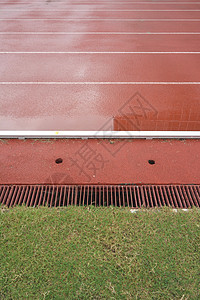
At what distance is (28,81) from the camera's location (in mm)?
6211

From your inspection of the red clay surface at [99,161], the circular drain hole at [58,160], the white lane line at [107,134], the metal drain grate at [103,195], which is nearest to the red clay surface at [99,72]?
the white lane line at [107,134]

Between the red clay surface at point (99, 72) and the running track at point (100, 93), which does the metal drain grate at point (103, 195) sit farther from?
the red clay surface at point (99, 72)

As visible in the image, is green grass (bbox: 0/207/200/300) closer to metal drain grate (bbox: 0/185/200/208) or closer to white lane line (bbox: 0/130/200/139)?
metal drain grate (bbox: 0/185/200/208)

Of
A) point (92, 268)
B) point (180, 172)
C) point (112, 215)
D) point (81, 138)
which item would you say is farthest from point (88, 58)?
point (92, 268)

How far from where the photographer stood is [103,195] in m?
3.29

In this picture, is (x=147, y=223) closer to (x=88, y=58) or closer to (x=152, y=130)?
(x=152, y=130)

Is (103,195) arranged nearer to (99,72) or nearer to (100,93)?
(100,93)

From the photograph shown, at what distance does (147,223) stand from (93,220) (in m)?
0.70

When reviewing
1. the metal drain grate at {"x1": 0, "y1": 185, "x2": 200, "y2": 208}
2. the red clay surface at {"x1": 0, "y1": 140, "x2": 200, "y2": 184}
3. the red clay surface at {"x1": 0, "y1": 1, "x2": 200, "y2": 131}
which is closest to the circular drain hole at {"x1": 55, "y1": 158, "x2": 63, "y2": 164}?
the red clay surface at {"x1": 0, "y1": 140, "x2": 200, "y2": 184}

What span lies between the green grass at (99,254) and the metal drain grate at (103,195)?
23 cm

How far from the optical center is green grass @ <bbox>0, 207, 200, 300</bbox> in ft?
7.49

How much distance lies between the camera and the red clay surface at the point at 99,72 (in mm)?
4824

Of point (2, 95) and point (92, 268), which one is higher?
point (2, 95)

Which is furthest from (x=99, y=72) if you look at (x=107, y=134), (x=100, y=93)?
(x=107, y=134)
